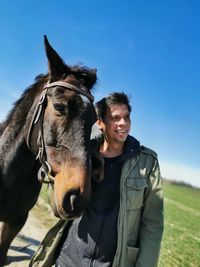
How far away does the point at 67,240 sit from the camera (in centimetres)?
385

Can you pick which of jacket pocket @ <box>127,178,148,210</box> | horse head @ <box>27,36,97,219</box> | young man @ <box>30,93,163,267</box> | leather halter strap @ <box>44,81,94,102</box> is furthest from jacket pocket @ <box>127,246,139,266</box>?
leather halter strap @ <box>44,81,94,102</box>

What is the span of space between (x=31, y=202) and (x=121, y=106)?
1.89 m

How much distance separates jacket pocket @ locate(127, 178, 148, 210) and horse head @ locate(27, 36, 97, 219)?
0.59 metres

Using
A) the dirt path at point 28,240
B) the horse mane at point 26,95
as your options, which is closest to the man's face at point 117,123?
the horse mane at point 26,95

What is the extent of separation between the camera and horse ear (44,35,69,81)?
144 inches

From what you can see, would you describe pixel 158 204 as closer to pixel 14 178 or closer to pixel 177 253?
pixel 14 178

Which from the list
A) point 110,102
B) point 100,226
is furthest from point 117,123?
point 100,226

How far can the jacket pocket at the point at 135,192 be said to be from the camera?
339cm

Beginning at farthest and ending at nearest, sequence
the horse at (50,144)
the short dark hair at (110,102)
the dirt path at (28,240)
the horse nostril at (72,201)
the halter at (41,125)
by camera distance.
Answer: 1. the dirt path at (28,240)
2. the short dark hair at (110,102)
3. the halter at (41,125)
4. the horse at (50,144)
5. the horse nostril at (72,201)

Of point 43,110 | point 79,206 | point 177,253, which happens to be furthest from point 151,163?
point 177,253

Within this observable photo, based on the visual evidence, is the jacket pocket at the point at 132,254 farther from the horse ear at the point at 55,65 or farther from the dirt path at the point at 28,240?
the dirt path at the point at 28,240

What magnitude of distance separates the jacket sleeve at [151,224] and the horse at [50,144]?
2.54ft

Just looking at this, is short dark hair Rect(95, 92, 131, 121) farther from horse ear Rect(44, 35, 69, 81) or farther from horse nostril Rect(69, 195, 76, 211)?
horse nostril Rect(69, 195, 76, 211)

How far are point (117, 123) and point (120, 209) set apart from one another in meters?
0.91
